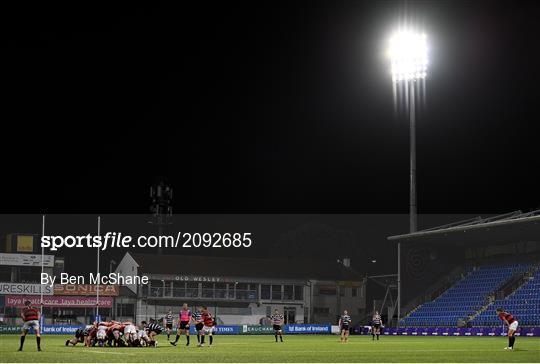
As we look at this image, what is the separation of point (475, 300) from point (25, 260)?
1800 inches

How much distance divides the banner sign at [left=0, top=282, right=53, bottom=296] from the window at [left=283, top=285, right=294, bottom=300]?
2585cm

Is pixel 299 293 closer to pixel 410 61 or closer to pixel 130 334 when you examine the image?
pixel 410 61

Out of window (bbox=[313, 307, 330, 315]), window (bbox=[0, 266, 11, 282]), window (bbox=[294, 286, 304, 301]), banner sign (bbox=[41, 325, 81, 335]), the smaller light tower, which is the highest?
the smaller light tower

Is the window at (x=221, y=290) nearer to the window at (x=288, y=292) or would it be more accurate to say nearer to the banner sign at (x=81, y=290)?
the window at (x=288, y=292)

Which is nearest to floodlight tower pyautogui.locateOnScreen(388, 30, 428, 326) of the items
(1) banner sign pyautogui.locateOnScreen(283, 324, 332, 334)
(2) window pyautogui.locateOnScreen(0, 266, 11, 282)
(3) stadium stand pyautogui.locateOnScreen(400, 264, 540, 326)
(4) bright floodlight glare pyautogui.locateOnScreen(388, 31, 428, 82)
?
(4) bright floodlight glare pyautogui.locateOnScreen(388, 31, 428, 82)

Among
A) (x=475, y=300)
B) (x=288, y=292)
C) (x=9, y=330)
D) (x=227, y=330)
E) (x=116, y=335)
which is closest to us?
(x=116, y=335)

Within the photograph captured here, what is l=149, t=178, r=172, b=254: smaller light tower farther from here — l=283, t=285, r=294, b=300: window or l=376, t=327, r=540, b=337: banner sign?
l=376, t=327, r=540, b=337: banner sign

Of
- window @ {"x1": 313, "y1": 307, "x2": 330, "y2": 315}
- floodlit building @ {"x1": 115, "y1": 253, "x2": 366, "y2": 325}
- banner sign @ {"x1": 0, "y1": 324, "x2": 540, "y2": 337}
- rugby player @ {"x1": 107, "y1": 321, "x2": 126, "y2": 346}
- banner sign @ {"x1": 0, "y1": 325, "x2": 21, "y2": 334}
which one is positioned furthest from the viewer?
window @ {"x1": 313, "y1": 307, "x2": 330, "y2": 315}

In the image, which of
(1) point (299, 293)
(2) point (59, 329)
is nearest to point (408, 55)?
(2) point (59, 329)

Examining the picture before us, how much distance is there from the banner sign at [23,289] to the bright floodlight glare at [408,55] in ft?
124

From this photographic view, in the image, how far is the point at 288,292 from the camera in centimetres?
9581

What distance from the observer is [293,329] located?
7731 centimetres

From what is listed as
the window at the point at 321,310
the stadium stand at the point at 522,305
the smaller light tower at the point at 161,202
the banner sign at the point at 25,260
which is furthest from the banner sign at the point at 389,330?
the smaller light tower at the point at 161,202

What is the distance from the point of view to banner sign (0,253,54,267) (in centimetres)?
8844
